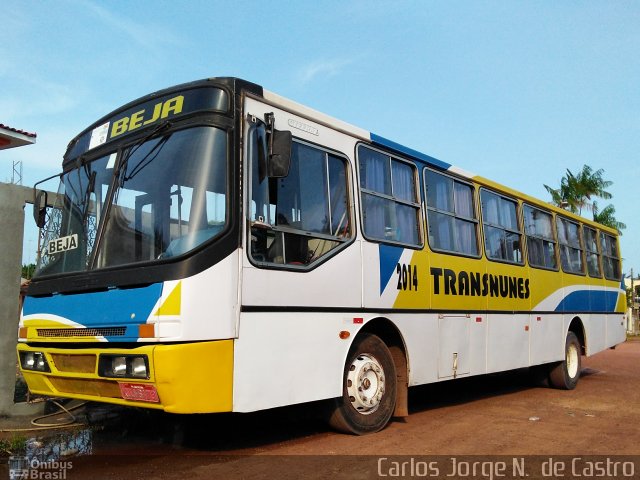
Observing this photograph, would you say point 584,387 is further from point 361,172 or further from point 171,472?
point 171,472

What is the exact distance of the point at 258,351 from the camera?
500 cm

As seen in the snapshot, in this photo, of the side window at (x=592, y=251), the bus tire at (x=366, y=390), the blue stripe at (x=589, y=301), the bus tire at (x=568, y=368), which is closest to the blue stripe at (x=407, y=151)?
the bus tire at (x=366, y=390)

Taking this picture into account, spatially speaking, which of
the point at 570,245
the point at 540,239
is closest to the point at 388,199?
the point at 540,239

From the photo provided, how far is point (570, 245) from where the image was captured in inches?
457

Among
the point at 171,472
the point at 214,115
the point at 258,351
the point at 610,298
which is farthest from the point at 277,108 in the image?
the point at 610,298

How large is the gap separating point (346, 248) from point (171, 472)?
2.55 meters

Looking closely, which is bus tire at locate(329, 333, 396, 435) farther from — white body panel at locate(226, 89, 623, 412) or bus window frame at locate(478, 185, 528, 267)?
bus window frame at locate(478, 185, 528, 267)

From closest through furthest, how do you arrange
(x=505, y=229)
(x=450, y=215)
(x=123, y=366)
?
(x=123, y=366)
(x=450, y=215)
(x=505, y=229)

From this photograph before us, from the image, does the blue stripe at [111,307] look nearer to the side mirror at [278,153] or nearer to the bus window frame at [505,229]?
the side mirror at [278,153]

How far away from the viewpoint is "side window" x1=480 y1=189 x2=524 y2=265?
346 inches

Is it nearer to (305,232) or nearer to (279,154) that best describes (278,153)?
(279,154)

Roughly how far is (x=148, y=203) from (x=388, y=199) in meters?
2.79

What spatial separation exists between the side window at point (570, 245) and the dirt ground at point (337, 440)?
3.04 meters

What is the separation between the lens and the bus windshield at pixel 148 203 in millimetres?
4848
